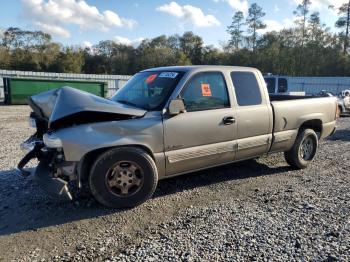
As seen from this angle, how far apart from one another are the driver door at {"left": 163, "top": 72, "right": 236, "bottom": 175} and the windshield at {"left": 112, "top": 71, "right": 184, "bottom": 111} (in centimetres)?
22

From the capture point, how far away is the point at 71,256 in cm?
328

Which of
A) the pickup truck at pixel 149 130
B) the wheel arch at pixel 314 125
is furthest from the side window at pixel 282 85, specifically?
the pickup truck at pixel 149 130

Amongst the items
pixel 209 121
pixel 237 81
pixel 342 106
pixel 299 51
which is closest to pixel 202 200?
pixel 209 121

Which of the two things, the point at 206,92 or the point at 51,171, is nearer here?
the point at 51,171

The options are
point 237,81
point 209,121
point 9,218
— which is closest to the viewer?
point 9,218

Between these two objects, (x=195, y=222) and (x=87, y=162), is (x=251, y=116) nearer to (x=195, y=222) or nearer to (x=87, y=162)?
(x=195, y=222)

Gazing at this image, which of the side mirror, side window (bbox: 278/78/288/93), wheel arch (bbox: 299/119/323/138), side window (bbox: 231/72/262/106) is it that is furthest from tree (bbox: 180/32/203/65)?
the side mirror

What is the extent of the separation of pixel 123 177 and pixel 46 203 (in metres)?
1.15

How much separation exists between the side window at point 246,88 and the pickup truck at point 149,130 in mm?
16

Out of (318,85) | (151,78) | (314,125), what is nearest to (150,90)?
(151,78)

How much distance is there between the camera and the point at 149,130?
4.36 metres

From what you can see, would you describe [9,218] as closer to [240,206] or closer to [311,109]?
[240,206]

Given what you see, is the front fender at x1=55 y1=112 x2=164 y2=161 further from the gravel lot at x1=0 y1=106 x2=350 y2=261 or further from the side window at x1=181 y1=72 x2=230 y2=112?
the gravel lot at x1=0 y1=106 x2=350 y2=261

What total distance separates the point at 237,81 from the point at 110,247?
317 cm
